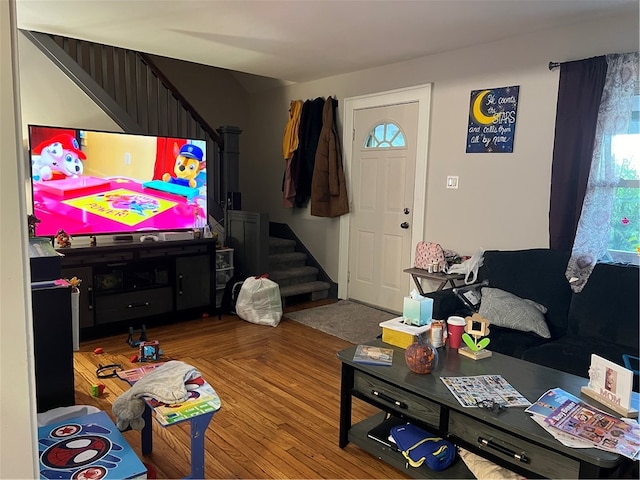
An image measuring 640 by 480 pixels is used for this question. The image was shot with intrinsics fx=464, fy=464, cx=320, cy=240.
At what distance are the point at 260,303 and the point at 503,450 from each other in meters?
2.77

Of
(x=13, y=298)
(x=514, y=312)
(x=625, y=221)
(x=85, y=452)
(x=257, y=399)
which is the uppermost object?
(x=625, y=221)

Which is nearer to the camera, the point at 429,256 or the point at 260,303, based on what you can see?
the point at 429,256

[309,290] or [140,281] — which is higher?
[140,281]

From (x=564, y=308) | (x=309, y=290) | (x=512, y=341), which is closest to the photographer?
(x=512, y=341)

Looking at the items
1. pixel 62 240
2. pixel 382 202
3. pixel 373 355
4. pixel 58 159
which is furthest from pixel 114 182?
pixel 373 355

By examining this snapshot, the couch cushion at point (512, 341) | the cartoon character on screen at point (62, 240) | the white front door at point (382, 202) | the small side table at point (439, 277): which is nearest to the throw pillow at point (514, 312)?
the couch cushion at point (512, 341)

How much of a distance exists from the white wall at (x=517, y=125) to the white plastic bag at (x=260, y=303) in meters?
1.51

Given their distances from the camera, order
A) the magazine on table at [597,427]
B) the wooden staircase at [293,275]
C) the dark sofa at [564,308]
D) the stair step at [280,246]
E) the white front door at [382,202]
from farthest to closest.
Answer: the stair step at [280,246] → the wooden staircase at [293,275] → the white front door at [382,202] → the dark sofa at [564,308] → the magazine on table at [597,427]

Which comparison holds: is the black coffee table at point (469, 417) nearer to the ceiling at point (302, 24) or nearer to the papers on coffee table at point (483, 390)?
the papers on coffee table at point (483, 390)

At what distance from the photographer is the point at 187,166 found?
13.7 feet

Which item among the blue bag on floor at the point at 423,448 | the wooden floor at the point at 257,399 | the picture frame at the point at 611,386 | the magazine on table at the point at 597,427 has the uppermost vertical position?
the picture frame at the point at 611,386

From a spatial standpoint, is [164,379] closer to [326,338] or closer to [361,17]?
[326,338]

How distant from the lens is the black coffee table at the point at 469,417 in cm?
154

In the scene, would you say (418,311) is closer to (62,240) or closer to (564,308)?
(564,308)
